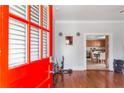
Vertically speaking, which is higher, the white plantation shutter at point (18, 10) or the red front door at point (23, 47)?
the white plantation shutter at point (18, 10)

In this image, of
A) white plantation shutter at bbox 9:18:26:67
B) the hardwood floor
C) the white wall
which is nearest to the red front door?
white plantation shutter at bbox 9:18:26:67

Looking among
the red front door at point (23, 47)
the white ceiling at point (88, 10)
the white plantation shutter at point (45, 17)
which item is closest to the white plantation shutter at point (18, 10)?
the red front door at point (23, 47)

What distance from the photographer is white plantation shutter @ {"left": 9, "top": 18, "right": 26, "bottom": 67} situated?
128 centimetres

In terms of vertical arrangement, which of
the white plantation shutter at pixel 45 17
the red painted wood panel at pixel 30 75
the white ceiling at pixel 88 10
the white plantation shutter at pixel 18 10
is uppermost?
the white ceiling at pixel 88 10

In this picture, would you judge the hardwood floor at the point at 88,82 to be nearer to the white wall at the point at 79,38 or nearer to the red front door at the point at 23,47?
the white wall at the point at 79,38

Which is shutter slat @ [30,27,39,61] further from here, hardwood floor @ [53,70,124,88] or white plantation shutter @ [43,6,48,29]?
hardwood floor @ [53,70,124,88]

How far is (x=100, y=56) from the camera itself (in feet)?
42.2

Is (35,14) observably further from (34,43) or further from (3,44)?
(3,44)

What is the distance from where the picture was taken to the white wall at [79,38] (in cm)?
933

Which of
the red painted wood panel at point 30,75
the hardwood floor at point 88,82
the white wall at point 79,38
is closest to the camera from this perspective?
the red painted wood panel at point 30,75

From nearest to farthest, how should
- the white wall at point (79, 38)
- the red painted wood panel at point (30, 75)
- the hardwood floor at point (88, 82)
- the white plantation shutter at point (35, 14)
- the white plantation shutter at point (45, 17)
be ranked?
the red painted wood panel at point (30, 75), the white plantation shutter at point (35, 14), the white plantation shutter at point (45, 17), the hardwood floor at point (88, 82), the white wall at point (79, 38)

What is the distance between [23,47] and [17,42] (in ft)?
0.37
